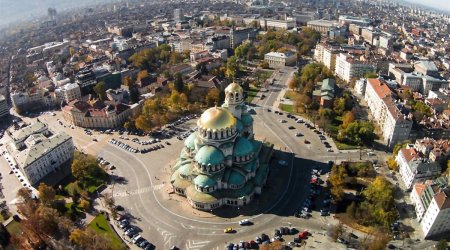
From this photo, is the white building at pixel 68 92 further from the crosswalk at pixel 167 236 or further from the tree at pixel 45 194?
the crosswalk at pixel 167 236

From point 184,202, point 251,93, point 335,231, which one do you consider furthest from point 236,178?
point 251,93

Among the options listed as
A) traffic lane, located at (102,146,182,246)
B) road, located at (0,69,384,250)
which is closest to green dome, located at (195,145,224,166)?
road, located at (0,69,384,250)

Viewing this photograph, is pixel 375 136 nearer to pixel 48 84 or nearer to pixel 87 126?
pixel 87 126

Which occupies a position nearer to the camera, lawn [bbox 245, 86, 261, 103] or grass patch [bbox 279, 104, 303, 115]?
grass patch [bbox 279, 104, 303, 115]

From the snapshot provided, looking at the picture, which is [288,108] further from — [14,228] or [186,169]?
[14,228]

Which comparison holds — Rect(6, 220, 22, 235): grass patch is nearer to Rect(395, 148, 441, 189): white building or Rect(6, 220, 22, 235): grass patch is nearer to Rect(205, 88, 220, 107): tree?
Rect(205, 88, 220, 107): tree

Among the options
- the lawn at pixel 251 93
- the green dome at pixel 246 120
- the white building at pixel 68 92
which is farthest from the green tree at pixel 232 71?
the green dome at pixel 246 120
